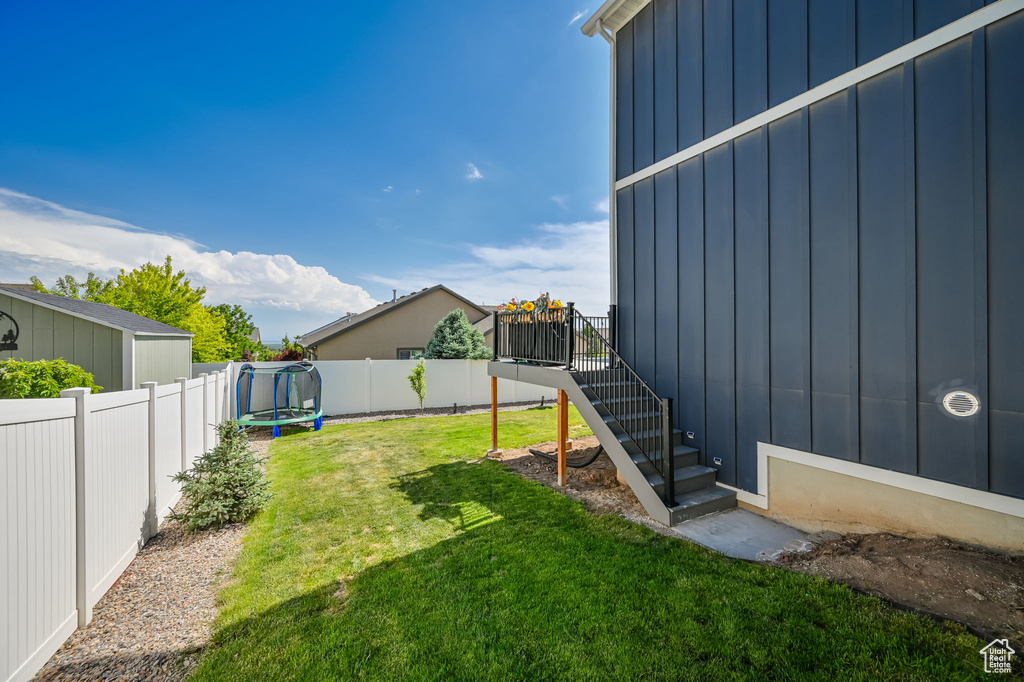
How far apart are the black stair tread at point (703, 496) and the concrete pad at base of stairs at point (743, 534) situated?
0.17 metres

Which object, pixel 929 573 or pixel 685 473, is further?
pixel 685 473

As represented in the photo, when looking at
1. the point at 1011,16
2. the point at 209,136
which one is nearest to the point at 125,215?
the point at 209,136

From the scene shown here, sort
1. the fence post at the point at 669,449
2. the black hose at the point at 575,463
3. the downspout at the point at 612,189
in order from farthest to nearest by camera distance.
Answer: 1. the downspout at the point at 612,189
2. the black hose at the point at 575,463
3. the fence post at the point at 669,449

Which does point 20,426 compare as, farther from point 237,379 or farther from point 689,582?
point 237,379

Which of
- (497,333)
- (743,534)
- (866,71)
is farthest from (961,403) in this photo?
(497,333)

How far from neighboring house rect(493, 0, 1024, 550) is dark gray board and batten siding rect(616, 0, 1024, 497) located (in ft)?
0.05

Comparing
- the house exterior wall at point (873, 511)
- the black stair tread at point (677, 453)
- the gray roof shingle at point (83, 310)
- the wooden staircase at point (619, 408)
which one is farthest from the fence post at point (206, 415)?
the house exterior wall at point (873, 511)

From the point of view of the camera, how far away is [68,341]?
7.40 m

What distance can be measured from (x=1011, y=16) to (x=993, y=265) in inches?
77.4

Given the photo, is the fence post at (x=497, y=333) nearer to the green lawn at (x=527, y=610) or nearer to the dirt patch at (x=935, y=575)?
the green lawn at (x=527, y=610)

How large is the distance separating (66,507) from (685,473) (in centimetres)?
564

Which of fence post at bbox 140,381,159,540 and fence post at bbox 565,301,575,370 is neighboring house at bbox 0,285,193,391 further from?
fence post at bbox 565,301,575,370

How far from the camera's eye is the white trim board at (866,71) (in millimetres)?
3129

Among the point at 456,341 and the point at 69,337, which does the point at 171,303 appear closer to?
the point at 69,337
